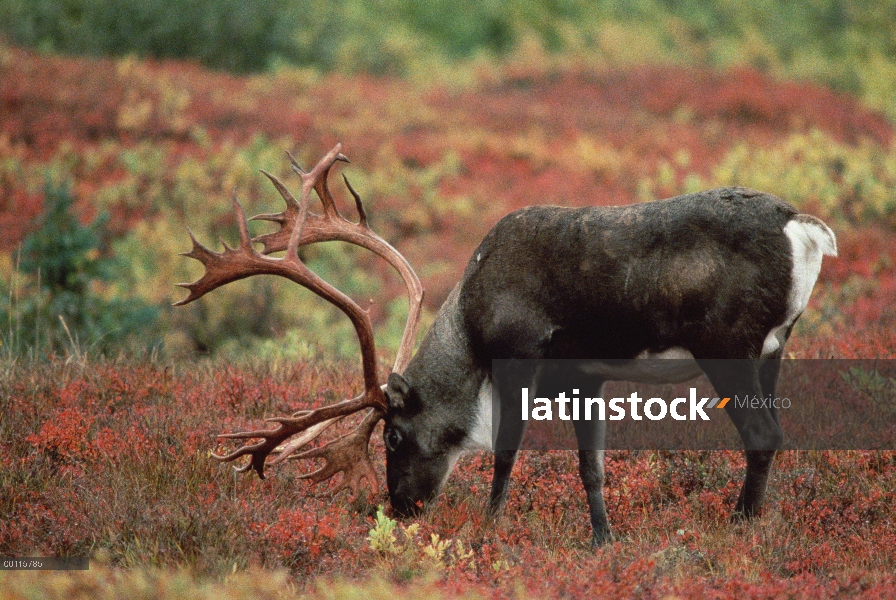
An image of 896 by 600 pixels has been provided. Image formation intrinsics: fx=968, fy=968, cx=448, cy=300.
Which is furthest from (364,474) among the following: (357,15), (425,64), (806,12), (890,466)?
(806,12)

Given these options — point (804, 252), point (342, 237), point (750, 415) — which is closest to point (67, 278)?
point (342, 237)

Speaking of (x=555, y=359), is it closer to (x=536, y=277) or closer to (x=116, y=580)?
(x=536, y=277)

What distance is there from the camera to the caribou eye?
5617 millimetres

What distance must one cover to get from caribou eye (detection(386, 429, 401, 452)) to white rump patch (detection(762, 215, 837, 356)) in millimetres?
2098

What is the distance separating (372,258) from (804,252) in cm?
959

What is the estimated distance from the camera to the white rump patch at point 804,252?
15.7 feet

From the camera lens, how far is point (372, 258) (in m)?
14.0

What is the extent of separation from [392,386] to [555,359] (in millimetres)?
956

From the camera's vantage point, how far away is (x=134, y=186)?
46.0 ft

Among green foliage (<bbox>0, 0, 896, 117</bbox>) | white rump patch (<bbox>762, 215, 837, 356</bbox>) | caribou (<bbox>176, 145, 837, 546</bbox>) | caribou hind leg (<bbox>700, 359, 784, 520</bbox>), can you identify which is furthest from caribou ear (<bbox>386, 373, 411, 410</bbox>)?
green foliage (<bbox>0, 0, 896, 117</bbox>)

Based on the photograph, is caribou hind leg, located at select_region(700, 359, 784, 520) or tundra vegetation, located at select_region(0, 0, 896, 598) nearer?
tundra vegetation, located at select_region(0, 0, 896, 598)

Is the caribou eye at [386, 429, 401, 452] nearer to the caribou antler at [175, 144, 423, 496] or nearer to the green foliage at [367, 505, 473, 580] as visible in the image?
the caribou antler at [175, 144, 423, 496]

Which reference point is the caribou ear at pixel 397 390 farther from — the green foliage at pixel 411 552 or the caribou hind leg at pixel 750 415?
the caribou hind leg at pixel 750 415

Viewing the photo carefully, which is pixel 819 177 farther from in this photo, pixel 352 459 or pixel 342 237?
pixel 352 459
